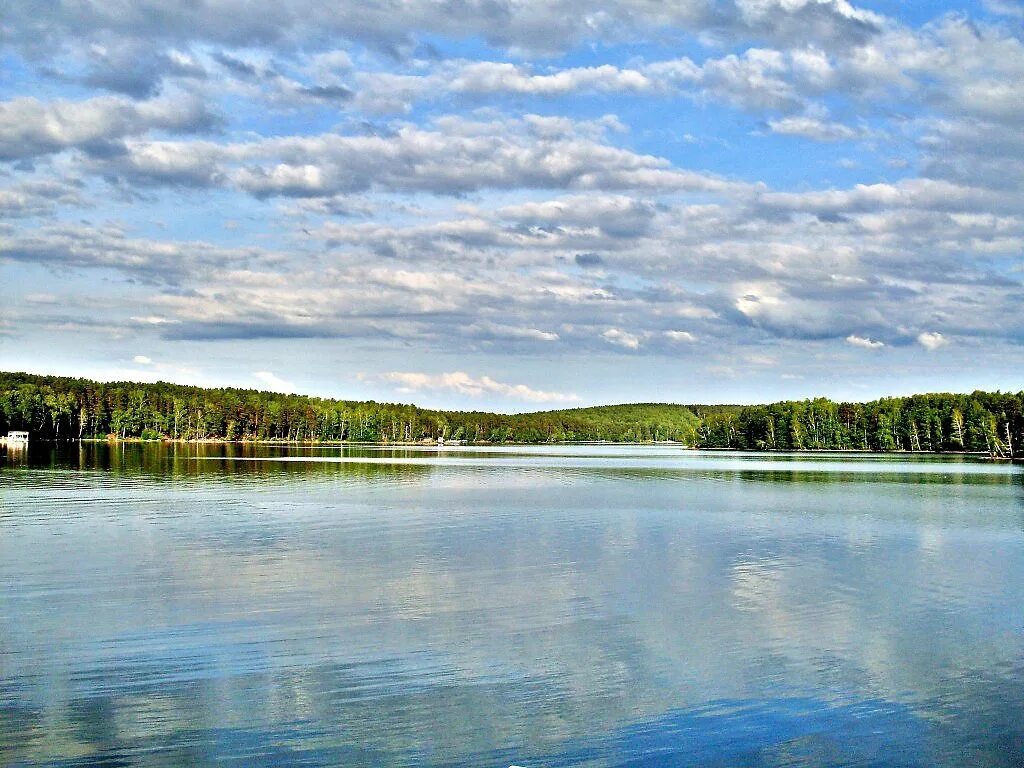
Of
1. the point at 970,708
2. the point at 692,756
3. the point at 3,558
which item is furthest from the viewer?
the point at 3,558


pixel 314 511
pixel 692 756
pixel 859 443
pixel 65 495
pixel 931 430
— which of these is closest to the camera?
pixel 692 756

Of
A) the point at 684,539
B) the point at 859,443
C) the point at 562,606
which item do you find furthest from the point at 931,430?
the point at 562,606

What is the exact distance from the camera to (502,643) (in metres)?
18.8

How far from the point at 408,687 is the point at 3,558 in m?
17.8

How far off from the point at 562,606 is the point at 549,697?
23.3ft

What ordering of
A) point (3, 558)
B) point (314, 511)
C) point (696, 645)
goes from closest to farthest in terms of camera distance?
point (696, 645)
point (3, 558)
point (314, 511)

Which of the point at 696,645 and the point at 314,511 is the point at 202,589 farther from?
the point at 314,511

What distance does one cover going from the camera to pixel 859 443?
194 m

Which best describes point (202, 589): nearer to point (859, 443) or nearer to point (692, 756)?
point (692, 756)

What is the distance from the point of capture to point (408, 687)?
1571 cm

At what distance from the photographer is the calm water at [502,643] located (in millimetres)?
13328

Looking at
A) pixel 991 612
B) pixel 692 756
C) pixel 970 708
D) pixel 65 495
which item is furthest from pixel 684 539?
pixel 65 495

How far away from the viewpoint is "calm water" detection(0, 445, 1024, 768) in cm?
1333

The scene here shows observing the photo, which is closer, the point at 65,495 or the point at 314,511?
the point at 314,511
